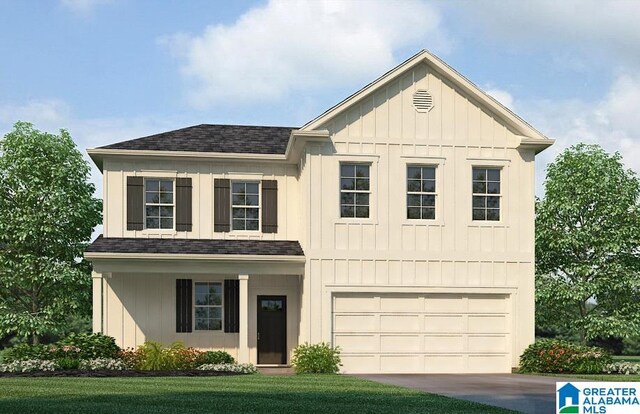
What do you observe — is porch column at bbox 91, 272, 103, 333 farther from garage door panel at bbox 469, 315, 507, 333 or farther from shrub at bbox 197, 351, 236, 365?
garage door panel at bbox 469, 315, 507, 333

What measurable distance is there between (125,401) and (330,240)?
10352 millimetres

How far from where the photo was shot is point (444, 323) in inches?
1019

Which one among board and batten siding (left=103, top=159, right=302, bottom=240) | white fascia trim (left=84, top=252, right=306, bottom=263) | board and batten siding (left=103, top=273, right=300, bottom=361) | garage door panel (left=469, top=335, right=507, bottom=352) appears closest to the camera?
white fascia trim (left=84, top=252, right=306, bottom=263)

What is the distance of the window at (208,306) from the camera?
2723cm

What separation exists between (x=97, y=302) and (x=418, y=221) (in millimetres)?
8949

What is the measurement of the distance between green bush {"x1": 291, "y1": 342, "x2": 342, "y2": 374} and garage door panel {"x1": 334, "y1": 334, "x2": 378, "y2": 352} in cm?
52

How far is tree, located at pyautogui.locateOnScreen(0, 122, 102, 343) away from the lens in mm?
30266

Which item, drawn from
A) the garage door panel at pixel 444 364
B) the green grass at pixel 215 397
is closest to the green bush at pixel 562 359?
the garage door panel at pixel 444 364

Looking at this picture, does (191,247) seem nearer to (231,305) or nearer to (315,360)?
(231,305)

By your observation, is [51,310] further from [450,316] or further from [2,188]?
[450,316]

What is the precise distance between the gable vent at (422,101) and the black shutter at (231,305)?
7297mm

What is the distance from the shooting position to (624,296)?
33.4 metres

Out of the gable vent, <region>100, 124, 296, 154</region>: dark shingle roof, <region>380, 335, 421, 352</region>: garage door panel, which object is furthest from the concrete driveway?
<region>100, 124, 296, 154</region>: dark shingle roof

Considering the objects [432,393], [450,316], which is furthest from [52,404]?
[450,316]
